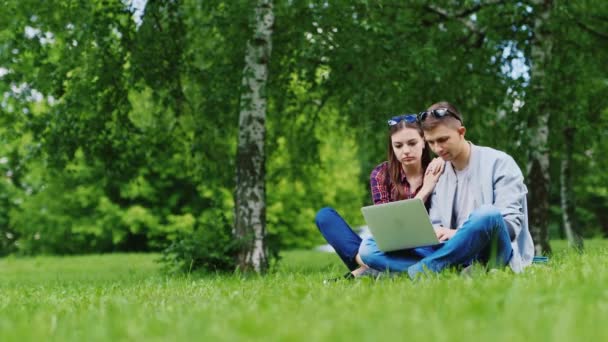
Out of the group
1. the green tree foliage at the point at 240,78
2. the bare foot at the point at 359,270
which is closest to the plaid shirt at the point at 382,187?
the bare foot at the point at 359,270

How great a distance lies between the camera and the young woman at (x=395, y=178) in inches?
224

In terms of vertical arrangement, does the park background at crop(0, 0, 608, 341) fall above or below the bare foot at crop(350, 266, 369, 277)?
above

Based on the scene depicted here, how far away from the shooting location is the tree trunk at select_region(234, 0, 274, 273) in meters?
9.39

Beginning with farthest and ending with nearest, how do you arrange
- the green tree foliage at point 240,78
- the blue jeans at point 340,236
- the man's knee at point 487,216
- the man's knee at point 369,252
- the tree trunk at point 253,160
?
1. the tree trunk at point 253,160
2. the green tree foliage at point 240,78
3. the blue jeans at point 340,236
4. the man's knee at point 369,252
5. the man's knee at point 487,216

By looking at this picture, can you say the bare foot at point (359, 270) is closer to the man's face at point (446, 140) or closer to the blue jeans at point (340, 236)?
the blue jeans at point (340, 236)

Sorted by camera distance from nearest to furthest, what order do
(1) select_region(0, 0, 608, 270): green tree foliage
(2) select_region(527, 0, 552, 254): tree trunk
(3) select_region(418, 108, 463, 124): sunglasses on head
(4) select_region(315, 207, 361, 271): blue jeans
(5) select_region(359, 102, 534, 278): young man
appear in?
(5) select_region(359, 102, 534, 278): young man
(3) select_region(418, 108, 463, 124): sunglasses on head
(4) select_region(315, 207, 361, 271): blue jeans
(1) select_region(0, 0, 608, 270): green tree foliage
(2) select_region(527, 0, 552, 254): tree trunk

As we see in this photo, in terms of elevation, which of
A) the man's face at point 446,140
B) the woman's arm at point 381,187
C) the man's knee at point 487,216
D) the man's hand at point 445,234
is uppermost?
the man's face at point 446,140

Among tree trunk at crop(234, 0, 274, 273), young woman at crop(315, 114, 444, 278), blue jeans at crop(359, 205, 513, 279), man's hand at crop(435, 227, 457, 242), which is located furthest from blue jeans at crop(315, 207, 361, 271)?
tree trunk at crop(234, 0, 274, 273)

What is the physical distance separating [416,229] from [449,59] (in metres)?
6.78

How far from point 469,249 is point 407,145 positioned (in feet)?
3.78

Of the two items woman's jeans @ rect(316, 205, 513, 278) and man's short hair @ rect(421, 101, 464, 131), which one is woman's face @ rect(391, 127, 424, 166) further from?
woman's jeans @ rect(316, 205, 513, 278)

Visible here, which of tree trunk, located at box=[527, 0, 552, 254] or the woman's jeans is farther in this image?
tree trunk, located at box=[527, 0, 552, 254]

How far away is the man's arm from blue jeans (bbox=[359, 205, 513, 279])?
139 mm

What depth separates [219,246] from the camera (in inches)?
384
